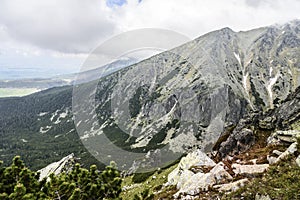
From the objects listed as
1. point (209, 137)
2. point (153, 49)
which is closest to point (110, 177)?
point (153, 49)

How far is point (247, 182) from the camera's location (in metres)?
18.0

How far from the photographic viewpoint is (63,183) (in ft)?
78.3

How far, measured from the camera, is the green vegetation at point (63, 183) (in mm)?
23953

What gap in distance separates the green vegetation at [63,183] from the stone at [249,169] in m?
11.8

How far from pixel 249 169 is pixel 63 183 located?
54.8ft

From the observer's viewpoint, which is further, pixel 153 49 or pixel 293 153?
pixel 153 49

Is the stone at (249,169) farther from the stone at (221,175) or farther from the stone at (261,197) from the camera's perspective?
the stone at (261,197)

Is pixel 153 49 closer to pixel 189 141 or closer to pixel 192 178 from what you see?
pixel 192 178

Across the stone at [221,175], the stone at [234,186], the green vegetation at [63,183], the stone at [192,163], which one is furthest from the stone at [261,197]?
the stone at [192,163]

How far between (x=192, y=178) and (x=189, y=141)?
159m

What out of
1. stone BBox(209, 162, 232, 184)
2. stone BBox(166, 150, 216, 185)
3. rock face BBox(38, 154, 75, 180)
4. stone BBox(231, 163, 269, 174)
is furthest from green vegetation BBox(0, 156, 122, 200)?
rock face BBox(38, 154, 75, 180)

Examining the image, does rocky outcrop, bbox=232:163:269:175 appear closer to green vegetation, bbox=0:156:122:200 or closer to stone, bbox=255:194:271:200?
stone, bbox=255:194:271:200

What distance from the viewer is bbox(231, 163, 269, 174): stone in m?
20.4

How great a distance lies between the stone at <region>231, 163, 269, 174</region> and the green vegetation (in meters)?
11.8
